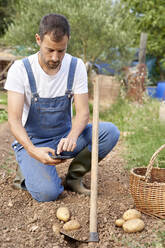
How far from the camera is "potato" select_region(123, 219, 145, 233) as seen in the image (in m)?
2.23

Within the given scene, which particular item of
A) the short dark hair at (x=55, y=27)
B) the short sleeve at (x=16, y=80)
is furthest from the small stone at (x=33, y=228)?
the short dark hair at (x=55, y=27)

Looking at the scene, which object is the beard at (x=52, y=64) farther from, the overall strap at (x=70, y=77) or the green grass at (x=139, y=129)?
the green grass at (x=139, y=129)

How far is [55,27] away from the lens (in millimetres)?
2461

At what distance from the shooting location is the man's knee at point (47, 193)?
2678mm

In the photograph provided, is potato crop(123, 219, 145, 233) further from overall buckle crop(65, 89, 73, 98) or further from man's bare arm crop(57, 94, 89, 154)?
overall buckle crop(65, 89, 73, 98)

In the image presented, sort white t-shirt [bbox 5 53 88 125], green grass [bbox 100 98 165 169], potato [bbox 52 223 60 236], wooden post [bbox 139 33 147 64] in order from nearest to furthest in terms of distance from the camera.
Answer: potato [bbox 52 223 60 236] → white t-shirt [bbox 5 53 88 125] → green grass [bbox 100 98 165 169] → wooden post [bbox 139 33 147 64]

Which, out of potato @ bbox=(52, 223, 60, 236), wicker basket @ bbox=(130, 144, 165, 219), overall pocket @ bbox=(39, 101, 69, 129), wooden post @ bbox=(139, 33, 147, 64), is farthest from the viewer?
wooden post @ bbox=(139, 33, 147, 64)

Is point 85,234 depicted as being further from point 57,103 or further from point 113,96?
point 113,96

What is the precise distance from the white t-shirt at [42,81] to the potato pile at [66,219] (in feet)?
2.75

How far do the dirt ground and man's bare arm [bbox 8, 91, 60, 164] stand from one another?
0.43 m

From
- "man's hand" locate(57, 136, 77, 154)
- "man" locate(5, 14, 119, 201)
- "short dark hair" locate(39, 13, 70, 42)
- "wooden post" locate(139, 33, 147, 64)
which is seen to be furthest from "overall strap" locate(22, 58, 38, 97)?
"wooden post" locate(139, 33, 147, 64)

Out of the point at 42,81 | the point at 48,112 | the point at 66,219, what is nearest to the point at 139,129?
the point at 48,112

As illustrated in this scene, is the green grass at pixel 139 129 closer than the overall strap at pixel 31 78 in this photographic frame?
No

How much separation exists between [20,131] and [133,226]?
1081 mm
